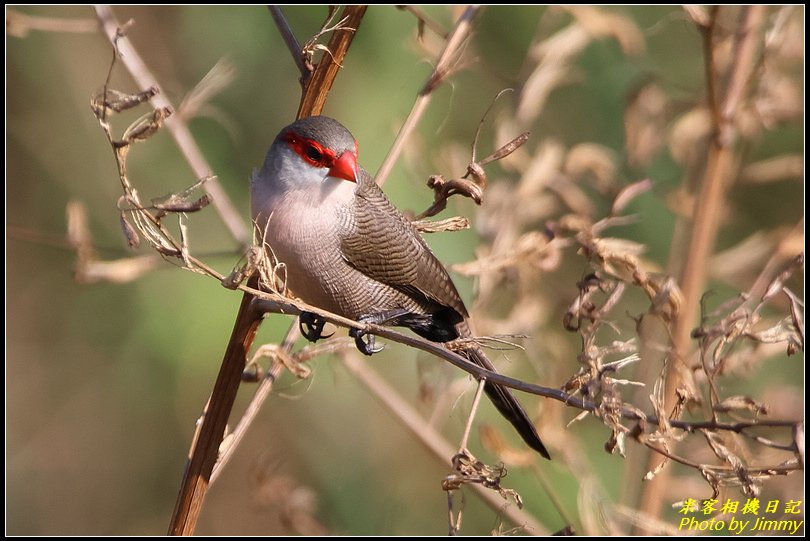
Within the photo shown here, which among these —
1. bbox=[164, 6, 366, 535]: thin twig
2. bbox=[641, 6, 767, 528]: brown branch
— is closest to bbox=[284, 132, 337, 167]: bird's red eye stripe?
bbox=[164, 6, 366, 535]: thin twig

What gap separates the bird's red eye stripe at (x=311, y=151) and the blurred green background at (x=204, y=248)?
1.03m

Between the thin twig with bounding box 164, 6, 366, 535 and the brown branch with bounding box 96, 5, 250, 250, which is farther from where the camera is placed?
the brown branch with bounding box 96, 5, 250, 250

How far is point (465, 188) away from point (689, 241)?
107 cm

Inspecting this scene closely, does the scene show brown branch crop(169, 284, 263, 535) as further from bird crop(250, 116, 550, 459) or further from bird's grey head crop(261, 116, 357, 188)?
bird's grey head crop(261, 116, 357, 188)

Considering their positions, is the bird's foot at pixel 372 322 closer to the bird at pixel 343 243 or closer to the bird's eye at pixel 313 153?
the bird at pixel 343 243

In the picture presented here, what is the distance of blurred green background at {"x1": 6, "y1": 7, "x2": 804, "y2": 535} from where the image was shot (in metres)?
3.60

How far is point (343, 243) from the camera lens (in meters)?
2.54

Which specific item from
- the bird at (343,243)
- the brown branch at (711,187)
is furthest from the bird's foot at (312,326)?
the brown branch at (711,187)

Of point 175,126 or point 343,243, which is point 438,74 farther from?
point 175,126

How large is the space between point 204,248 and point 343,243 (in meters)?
1.16

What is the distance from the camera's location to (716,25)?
8.41 feet

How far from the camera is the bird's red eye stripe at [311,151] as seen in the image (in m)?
2.39

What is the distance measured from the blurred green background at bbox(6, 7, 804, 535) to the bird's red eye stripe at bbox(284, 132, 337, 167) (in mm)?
1032

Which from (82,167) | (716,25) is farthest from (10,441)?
(716,25)
